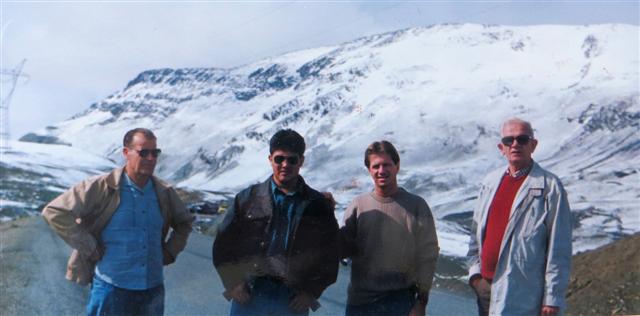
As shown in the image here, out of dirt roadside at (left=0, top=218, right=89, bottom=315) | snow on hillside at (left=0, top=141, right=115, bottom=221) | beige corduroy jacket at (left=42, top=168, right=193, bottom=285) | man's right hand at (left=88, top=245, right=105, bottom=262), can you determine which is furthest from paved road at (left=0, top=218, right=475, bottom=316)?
man's right hand at (left=88, top=245, right=105, bottom=262)

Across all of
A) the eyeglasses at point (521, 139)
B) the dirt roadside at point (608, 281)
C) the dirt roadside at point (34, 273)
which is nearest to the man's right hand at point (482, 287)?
the eyeglasses at point (521, 139)

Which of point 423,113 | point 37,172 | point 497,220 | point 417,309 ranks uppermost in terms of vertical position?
point 423,113

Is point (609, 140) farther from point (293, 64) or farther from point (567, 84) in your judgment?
point (293, 64)

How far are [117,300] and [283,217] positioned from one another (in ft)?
2.35

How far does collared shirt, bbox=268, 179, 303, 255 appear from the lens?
9.53 feet

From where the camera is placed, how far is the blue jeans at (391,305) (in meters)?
2.97

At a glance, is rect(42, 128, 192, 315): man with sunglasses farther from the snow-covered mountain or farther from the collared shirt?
the snow-covered mountain

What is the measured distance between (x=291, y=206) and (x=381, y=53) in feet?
9.67

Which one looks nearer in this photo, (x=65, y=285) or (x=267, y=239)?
(x=267, y=239)

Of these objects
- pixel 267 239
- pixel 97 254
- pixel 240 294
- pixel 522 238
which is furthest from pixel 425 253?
pixel 97 254

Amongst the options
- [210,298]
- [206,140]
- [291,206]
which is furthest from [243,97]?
[291,206]

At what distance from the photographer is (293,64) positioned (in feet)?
17.5

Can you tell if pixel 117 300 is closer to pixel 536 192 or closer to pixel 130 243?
pixel 130 243

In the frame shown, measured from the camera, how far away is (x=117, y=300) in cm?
297
